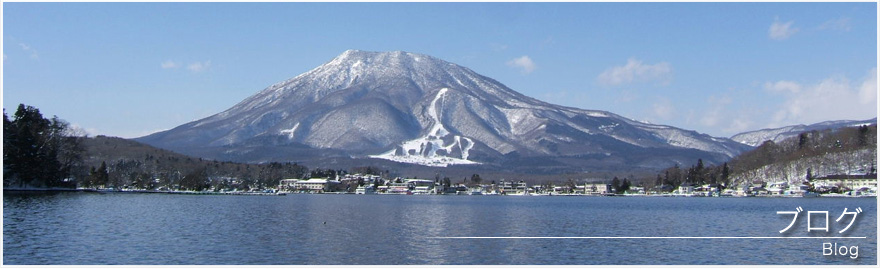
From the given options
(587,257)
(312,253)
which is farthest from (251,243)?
(587,257)

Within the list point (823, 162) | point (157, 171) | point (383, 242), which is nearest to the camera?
point (383, 242)

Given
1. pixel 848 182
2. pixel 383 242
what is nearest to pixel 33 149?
pixel 383 242

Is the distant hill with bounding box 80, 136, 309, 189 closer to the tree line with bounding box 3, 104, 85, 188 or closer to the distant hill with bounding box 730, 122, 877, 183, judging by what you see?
the tree line with bounding box 3, 104, 85, 188

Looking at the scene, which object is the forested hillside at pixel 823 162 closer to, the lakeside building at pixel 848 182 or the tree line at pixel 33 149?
the lakeside building at pixel 848 182

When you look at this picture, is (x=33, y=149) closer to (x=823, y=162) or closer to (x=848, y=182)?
(x=848, y=182)

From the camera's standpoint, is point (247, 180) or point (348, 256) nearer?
point (348, 256)

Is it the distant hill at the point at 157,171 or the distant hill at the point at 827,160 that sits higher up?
the distant hill at the point at 827,160

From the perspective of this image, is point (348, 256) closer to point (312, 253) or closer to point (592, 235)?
point (312, 253)

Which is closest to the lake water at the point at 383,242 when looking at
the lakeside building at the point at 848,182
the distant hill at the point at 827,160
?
the lakeside building at the point at 848,182

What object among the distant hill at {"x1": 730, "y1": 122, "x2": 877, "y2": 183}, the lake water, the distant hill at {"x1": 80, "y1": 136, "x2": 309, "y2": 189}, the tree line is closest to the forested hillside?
the distant hill at {"x1": 730, "y1": 122, "x2": 877, "y2": 183}

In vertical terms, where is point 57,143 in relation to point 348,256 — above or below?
above

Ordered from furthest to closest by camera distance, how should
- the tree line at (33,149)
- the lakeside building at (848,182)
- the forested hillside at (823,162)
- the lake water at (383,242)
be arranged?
1. the forested hillside at (823,162)
2. the lakeside building at (848,182)
3. the tree line at (33,149)
4. the lake water at (383,242)
